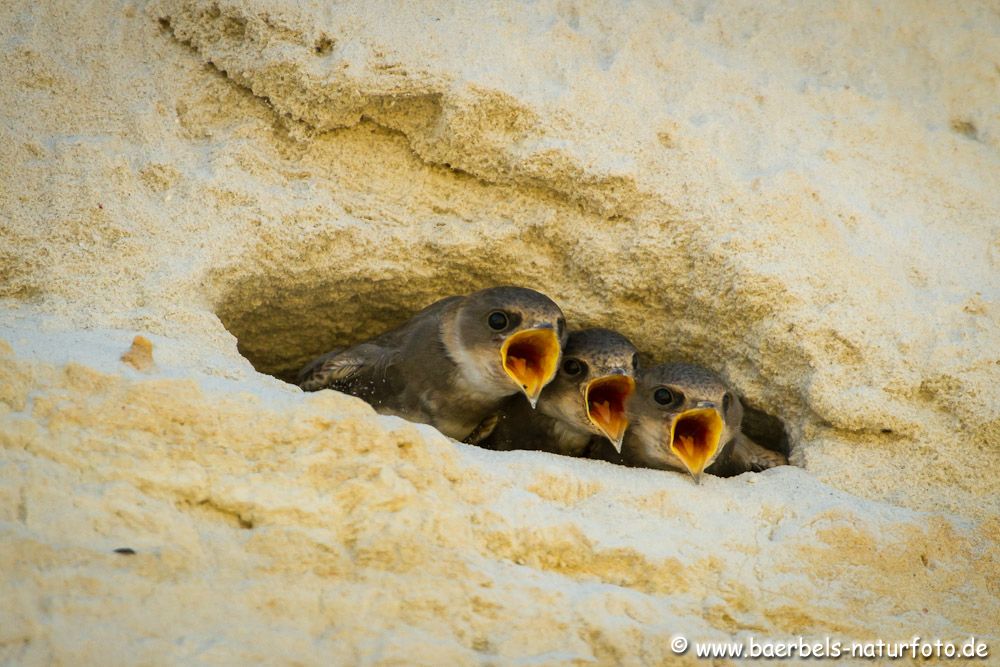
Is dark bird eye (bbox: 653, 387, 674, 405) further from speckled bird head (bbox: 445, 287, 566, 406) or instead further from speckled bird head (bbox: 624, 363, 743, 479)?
speckled bird head (bbox: 445, 287, 566, 406)

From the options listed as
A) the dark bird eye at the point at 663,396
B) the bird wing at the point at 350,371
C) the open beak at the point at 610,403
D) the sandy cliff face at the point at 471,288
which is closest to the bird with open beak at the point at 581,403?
the open beak at the point at 610,403

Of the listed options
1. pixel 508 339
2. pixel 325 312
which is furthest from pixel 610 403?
pixel 325 312

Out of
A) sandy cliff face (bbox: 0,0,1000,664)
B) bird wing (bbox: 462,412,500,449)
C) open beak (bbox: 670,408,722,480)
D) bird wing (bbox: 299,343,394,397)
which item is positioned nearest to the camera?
sandy cliff face (bbox: 0,0,1000,664)

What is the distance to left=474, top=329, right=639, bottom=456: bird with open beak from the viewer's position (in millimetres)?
3967

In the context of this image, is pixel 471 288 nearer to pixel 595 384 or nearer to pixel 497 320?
pixel 497 320

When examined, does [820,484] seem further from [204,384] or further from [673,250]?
[204,384]

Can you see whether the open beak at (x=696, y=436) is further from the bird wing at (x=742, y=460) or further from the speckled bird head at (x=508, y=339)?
the speckled bird head at (x=508, y=339)

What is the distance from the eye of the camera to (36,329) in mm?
3246

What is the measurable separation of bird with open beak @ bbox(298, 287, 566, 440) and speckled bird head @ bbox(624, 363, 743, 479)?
37 cm

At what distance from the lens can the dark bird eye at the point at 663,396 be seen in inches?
154

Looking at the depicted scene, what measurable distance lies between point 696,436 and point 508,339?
0.74m

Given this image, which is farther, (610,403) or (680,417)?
(610,403)

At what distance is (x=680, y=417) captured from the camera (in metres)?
3.90

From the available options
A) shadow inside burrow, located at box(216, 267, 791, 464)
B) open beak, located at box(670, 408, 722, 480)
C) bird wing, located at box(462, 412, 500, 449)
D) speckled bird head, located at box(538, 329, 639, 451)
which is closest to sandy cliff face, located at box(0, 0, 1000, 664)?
shadow inside burrow, located at box(216, 267, 791, 464)
